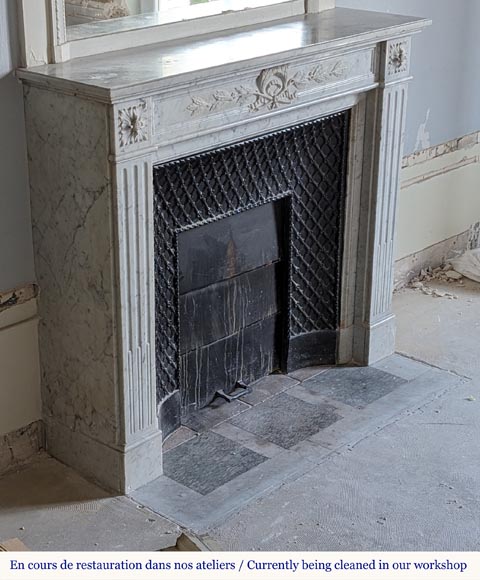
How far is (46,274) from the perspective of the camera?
3.15 meters

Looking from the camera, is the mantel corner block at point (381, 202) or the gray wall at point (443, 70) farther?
the gray wall at point (443, 70)

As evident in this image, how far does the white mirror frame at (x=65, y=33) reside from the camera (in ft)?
9.49

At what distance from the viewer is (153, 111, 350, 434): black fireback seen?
10.7 ft

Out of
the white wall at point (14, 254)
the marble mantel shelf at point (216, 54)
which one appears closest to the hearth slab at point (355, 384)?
the white wall at point (14, 254)

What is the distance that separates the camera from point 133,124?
9.29 ft

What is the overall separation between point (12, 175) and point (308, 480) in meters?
1.32

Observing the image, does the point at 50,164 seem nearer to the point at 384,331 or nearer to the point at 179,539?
the point at 179,539

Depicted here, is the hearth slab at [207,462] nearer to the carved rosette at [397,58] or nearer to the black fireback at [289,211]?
the black fireback at [289,211]

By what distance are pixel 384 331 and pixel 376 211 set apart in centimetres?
51

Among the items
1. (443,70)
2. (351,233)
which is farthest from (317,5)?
(443,70)

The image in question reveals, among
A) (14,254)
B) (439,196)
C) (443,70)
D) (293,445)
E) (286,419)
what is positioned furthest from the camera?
(439,196)

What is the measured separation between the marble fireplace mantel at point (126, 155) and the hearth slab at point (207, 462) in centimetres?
10

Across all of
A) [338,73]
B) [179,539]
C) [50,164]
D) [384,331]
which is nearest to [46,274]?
[50,164]

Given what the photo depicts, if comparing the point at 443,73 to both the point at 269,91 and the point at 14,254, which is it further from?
the point at 14,254
